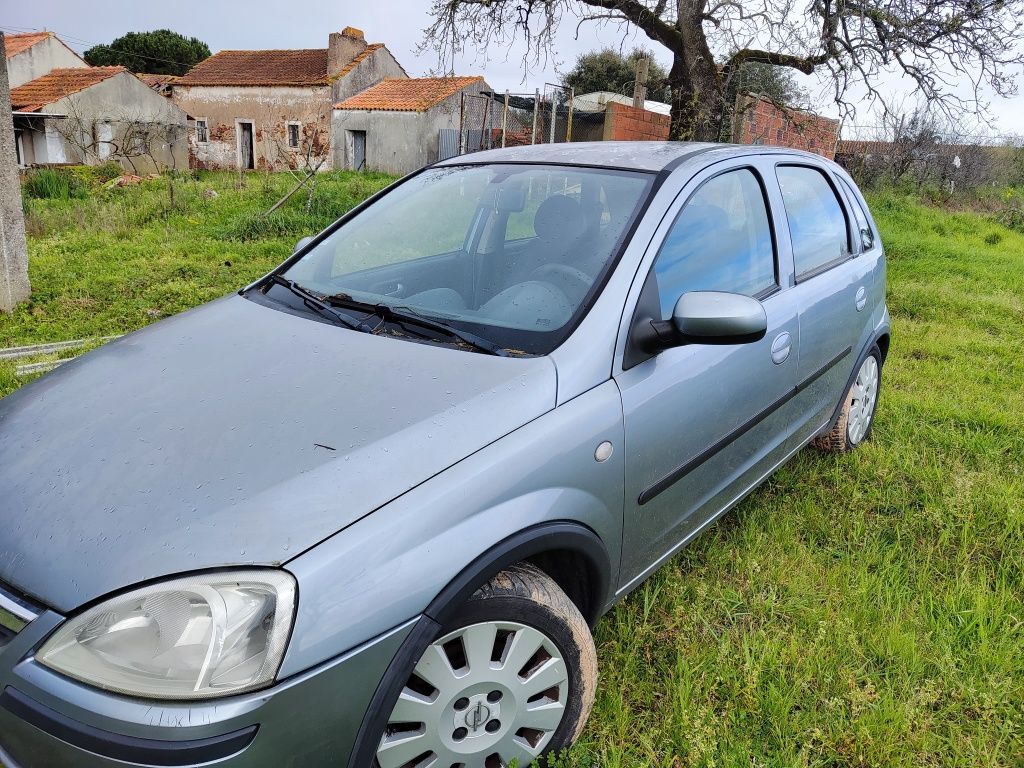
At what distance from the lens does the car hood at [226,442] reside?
1.37 metres

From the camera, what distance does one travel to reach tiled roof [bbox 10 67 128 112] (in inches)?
966

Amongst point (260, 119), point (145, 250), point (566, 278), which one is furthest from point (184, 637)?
point (260, 119)

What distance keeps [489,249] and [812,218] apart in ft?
5.00

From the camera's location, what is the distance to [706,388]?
2.26m

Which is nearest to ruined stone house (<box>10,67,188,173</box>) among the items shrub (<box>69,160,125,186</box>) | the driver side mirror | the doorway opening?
shrub (<box>69,160,125,186</box>)

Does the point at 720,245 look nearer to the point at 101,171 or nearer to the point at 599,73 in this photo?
the point at 101,171

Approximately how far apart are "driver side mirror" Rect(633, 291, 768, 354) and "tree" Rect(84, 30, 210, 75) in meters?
54.3

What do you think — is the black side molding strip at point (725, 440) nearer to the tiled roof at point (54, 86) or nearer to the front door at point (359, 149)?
the front door at point (359, 149)

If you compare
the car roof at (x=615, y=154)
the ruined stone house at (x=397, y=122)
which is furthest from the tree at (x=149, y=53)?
the car roof at (x=615, y=154)

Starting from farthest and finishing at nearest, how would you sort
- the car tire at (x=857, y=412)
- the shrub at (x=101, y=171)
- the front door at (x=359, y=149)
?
the front door at (x=359, y=149), the shrub at (x=101, y=171), the car tire at (x=857, y=412)

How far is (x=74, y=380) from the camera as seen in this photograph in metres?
2.06

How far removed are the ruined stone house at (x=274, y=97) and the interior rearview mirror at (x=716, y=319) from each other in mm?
26130

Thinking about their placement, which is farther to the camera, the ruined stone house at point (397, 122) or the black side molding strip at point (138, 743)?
the ruined stone house at point (397, 122)

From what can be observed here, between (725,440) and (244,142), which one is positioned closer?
(725,440)
